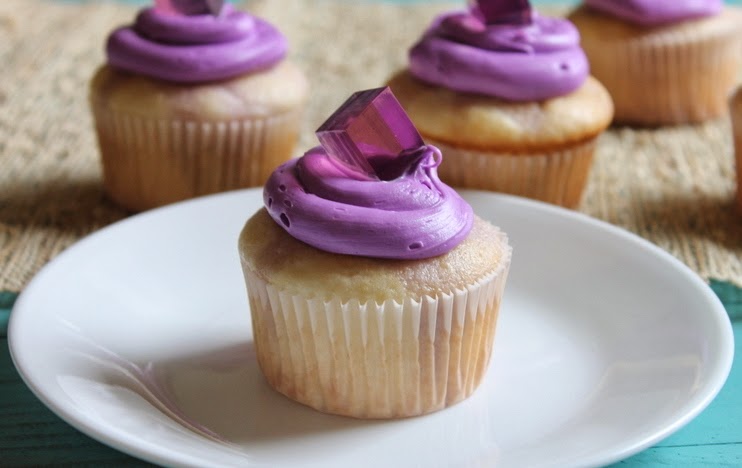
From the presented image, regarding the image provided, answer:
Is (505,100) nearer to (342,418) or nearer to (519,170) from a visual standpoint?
(519,170)

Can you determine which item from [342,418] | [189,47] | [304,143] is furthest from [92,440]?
[304,143]

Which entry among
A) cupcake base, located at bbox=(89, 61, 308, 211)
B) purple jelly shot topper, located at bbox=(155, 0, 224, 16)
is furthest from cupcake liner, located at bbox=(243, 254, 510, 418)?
purple jelly shot topper, located at bbox=(155, 0, 224, 16)

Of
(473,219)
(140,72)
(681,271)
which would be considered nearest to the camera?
(473,219)

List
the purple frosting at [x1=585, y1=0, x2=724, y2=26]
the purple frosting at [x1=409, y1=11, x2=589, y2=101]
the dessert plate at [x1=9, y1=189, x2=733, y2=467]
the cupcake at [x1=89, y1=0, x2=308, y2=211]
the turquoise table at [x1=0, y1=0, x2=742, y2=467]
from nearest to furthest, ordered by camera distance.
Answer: the dessert plate at [x1=9, y1=189, x2=733, y2=467]
the turquoise table at [x1=0, y1=0, x2=742, y2=467]
the purple frosting at [x1=409, y1=11, x2=589, y2=101]
the cupcake at [x1=89, y1=0, x2=308, y2=211]
the purple frosting at [x1=585, y1=0, x2=724, y2=26]

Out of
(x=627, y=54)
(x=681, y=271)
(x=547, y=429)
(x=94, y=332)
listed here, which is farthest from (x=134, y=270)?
(x=627, y=54)

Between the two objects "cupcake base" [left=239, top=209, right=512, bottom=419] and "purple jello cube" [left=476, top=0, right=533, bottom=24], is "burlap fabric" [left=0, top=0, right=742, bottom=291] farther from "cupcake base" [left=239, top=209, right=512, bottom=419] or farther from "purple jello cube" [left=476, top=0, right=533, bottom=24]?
"cupcake base" [left=239, top=209, right=512, bottom=419]

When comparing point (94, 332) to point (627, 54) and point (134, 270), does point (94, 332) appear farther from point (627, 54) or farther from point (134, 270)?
point (627, 54)
